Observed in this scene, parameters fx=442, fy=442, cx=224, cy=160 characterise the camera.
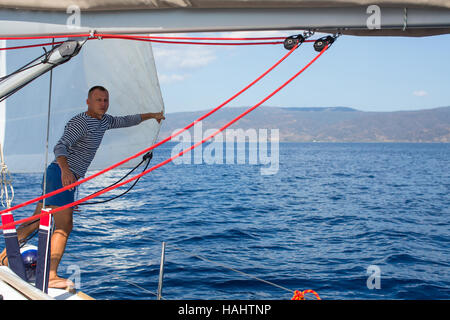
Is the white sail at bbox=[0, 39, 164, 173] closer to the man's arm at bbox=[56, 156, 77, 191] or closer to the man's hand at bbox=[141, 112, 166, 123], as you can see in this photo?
the man's hand at bbox=[141, 112, 166, 123]

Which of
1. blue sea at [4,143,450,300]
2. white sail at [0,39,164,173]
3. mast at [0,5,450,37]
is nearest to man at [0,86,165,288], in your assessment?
blue sea at [4,143,450,300]

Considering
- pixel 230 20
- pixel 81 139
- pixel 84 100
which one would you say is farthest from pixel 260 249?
pixel 230 20

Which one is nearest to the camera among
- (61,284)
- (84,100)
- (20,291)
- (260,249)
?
(20,291)

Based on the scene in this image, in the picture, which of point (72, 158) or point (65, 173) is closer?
point (65, 173)

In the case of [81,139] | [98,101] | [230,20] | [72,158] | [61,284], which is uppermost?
[230,20]

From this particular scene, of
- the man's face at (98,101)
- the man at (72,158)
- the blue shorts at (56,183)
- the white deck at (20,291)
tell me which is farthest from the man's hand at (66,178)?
the white deck at (20,291)

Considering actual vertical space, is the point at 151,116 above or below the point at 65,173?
above

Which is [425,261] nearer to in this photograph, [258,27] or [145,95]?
[145,95]

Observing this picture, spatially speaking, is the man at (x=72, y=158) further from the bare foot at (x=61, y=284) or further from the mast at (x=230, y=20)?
the mast at (x=230, y=20)

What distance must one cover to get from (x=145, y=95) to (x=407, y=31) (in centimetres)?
332

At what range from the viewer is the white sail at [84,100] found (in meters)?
5.20

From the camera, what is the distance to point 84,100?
5.47 meters

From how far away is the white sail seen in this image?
5199 mm

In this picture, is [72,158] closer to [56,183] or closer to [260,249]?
[56,183]
